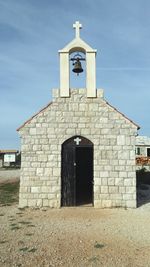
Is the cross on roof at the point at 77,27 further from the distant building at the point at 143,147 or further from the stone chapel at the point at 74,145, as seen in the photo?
the distant building at the point at 143,147

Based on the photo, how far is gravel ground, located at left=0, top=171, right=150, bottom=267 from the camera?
6082 millimetres

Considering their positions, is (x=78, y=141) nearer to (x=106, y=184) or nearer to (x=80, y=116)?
(x=80, y=116)

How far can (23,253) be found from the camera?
643 centimetres

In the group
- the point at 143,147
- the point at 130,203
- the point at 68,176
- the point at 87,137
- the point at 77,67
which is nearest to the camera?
the point at 130,203

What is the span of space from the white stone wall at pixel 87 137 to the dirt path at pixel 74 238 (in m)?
0.75

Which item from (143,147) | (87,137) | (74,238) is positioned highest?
(143,147)

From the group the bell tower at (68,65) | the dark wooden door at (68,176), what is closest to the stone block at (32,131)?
the dark wooden door at (68,176)

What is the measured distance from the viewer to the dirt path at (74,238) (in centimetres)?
608

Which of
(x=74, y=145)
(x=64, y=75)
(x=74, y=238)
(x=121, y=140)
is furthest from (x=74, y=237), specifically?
(x=64, y=75)

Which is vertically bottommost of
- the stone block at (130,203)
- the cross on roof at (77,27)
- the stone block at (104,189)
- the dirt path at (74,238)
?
the dirt path at (74,238)

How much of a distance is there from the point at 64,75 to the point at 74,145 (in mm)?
2621

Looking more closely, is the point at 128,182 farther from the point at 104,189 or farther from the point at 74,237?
the point at 74,237

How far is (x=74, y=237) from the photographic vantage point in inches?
306

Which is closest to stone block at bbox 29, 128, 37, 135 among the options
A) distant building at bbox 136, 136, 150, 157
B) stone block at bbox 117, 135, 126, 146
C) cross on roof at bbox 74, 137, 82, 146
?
cross on roof at bbox 74, 137, 82, 146
